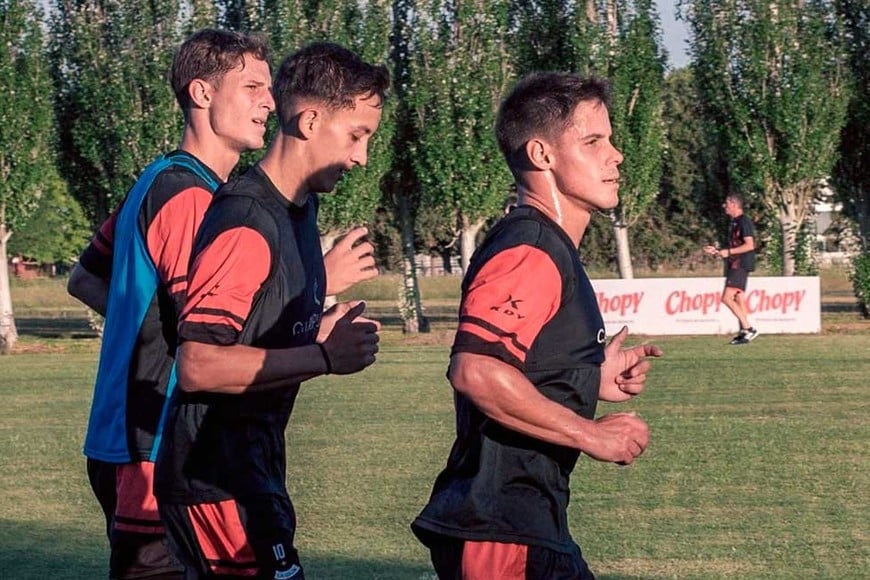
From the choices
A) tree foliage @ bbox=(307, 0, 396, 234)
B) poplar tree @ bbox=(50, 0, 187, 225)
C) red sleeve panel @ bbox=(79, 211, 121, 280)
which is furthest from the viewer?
poplar tree @ bbox=(50, 0, 187, 225)

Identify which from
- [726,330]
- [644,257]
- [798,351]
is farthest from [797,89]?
[644,257]

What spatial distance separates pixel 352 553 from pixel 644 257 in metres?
60.3

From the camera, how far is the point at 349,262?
16.3 ft

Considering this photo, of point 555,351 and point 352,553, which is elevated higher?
point 555,351

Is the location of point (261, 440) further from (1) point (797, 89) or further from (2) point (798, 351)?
(1) point (797, 89)

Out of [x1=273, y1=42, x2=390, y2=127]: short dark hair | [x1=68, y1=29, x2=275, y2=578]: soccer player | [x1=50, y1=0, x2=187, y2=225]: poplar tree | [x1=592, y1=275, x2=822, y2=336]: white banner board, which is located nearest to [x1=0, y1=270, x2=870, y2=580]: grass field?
[x1=68, y1=29, x2=275, y2=578]: soccer player

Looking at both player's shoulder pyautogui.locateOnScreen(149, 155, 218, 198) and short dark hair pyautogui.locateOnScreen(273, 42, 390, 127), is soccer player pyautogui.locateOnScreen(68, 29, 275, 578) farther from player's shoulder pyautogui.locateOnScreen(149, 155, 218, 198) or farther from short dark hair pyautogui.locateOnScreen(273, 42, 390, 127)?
short dark hair pyautogui.locateOnScreen(273, 42, 390, 127)

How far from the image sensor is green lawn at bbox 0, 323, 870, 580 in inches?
327

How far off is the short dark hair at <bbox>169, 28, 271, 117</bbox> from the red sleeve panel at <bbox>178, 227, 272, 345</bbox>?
1203 mm

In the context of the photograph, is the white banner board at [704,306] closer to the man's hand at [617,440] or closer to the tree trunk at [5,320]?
the tree trunk at [5,320]

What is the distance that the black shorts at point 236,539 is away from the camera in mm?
4418

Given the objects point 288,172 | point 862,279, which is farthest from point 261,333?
point 862,279

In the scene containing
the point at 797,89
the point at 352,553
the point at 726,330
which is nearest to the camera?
the point at 352,553

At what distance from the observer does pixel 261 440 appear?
450 centimetres
